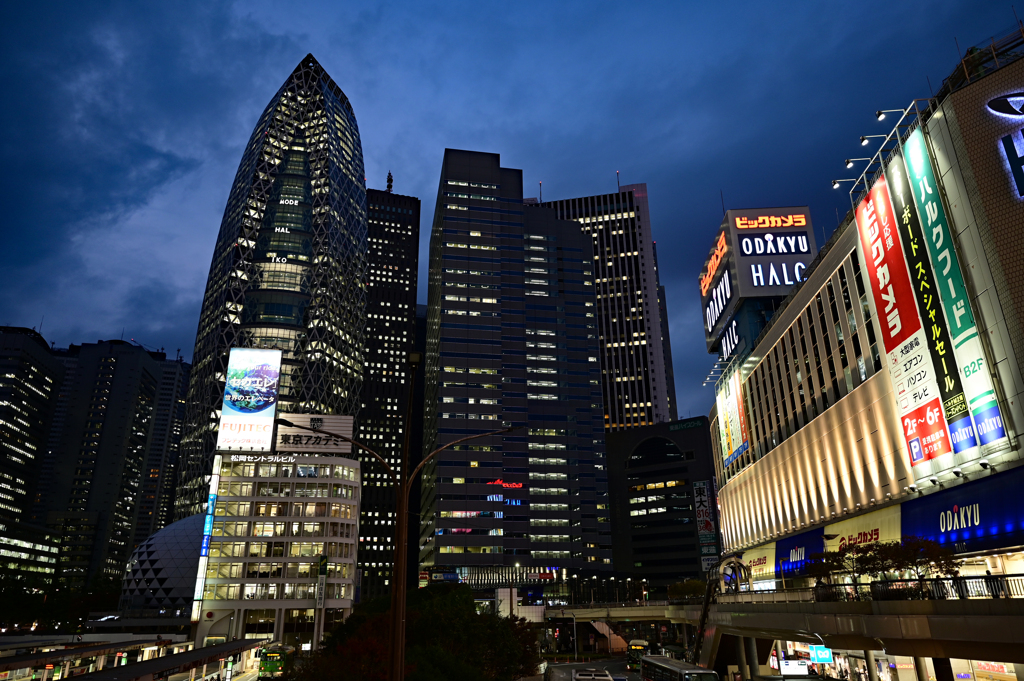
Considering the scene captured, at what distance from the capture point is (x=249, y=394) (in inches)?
4520

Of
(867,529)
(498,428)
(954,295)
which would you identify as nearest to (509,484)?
(498,428)

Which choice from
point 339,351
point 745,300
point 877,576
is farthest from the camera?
point 339,351

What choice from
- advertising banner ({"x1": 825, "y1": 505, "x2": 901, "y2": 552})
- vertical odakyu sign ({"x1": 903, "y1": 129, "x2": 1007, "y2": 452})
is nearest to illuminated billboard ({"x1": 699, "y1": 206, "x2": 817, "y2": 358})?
advertising banner ({"x1": 825, "y1": 505, "x2": 901, "y2": 552})

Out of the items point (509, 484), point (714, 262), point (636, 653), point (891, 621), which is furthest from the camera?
point (509, 484)

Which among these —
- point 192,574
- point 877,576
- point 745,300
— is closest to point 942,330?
point 877,576

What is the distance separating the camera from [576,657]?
98812mm

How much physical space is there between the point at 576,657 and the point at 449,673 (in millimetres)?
77946

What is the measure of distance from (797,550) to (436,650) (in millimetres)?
48976

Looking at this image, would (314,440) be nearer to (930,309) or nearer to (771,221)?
(771,221)

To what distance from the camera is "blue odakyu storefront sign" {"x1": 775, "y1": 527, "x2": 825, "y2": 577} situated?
6128cm

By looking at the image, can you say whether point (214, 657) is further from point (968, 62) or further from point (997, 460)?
point (968, 62)

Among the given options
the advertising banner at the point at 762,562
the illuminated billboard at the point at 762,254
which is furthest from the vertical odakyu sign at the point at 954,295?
the illuminated billboard at the point at 762,254

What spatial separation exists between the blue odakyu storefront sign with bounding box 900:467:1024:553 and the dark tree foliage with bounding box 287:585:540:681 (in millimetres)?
26586

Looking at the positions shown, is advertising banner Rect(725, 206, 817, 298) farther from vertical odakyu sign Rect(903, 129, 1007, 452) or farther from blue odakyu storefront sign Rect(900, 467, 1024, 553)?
blue odakyu storefront sign Rect(900, 467, 1024, 553)
